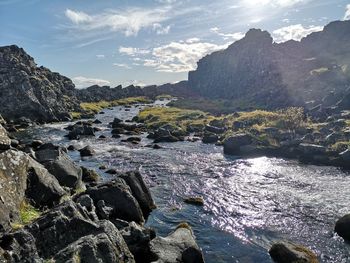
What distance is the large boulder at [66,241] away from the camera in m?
16.0

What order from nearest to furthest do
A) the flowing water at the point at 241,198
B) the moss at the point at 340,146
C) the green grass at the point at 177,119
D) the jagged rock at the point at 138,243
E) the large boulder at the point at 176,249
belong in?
1. the jagged rock at the point at 138,243
2. the large boulder at the point at 176,249
3. the flowing water at the point at 241,198
4. the moss at the point at 340,146
5. the green grass at the point at 177,119

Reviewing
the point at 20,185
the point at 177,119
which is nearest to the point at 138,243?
the point at 20,185

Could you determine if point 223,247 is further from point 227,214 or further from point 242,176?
point 242,176

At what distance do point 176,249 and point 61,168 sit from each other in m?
16.7

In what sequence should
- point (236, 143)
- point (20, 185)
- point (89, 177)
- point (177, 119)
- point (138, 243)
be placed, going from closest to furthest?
point (138, 243) → point (20, 185) → point (89, 177) → point (236, 143) → point (177, 119)

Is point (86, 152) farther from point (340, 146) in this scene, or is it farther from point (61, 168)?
point (340, 146)

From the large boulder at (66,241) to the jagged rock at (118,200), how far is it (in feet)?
38.4

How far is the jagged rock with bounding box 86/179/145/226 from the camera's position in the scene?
3312 cm

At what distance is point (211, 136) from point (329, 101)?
56.7m

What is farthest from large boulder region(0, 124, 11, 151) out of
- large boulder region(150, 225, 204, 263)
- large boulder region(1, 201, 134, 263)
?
large boulder region(150, 225, 204, 263)

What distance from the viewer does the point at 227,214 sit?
125ft

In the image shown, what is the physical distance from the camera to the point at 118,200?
3359cm

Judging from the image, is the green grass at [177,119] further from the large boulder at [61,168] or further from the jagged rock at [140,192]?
the jagged rock at [140,192]

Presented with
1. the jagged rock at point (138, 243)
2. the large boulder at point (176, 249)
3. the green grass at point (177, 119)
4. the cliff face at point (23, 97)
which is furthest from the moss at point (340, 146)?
the cliff face at point (23, 97)
